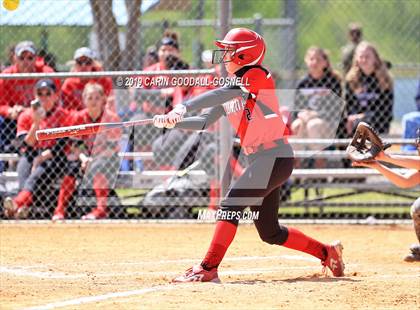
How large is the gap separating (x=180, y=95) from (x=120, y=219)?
1.44 m

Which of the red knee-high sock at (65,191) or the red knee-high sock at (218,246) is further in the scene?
the red knee-high sock at (65,191)

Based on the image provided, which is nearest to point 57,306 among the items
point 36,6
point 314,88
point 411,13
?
point 36,6

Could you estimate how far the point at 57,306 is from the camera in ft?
16.4

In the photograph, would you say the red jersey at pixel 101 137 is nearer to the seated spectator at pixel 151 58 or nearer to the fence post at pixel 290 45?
the seated spectator at pixel 151 58

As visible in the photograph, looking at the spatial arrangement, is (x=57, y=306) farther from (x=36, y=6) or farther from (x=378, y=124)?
(x=378, y=124)

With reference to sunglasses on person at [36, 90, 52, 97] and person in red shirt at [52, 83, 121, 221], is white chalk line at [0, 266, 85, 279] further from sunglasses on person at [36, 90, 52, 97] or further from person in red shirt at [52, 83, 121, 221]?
sunglasses on person at [36, 90, 52, 97]

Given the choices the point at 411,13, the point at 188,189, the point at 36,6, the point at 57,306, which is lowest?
the point at 57,306

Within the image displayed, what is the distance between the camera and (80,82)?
9781 millimetres

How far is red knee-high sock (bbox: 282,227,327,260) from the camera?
6.32 metres

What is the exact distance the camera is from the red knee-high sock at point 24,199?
941 cm

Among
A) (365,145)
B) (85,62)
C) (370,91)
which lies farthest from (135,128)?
→ (365,145)

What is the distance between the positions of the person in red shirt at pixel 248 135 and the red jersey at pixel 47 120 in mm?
3482

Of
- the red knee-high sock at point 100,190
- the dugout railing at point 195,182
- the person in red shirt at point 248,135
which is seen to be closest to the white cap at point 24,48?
the dugout railing at point 195,182

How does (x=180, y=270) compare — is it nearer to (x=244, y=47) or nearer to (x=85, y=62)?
(x=244, y=47)
